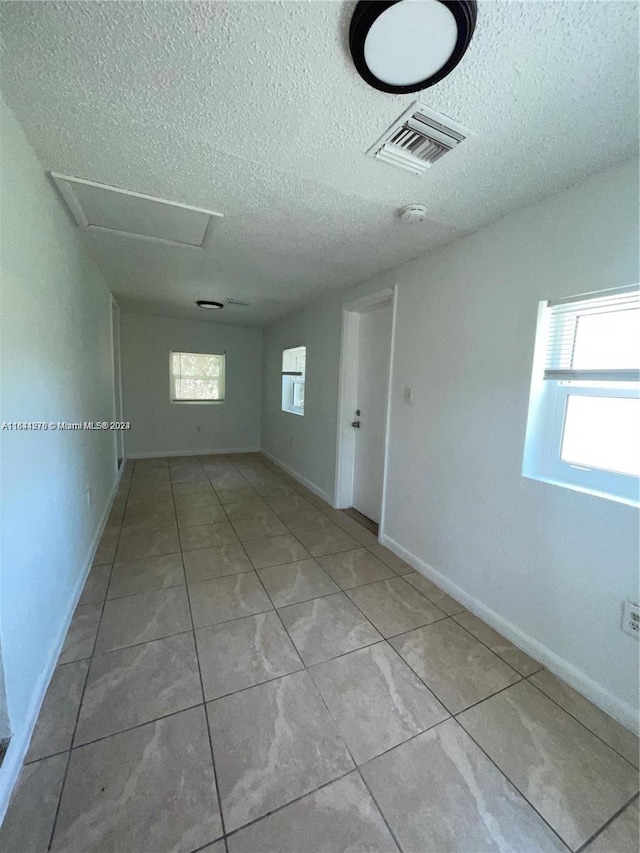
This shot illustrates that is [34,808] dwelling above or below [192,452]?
below

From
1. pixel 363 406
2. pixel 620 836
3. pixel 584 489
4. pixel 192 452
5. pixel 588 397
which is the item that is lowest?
pixel 620 836

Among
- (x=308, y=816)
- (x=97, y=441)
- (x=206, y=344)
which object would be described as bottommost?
(x=308, y=816)

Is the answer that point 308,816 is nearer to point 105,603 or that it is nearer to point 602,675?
point 602,675

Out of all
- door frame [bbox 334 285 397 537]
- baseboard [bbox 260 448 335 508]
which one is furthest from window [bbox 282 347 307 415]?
door frame [bbox 334 285 397 537]

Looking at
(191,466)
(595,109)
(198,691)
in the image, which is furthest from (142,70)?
(191,466)

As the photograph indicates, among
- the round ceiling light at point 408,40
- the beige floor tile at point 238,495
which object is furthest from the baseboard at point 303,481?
the round ceiling light at point 408,40

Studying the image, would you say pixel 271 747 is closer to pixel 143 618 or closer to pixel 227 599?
pixel 227 599

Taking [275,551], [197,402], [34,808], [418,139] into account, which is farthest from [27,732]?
[197,402]

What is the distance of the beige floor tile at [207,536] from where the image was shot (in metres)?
2.68

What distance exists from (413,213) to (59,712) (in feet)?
9.11

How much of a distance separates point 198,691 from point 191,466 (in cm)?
388

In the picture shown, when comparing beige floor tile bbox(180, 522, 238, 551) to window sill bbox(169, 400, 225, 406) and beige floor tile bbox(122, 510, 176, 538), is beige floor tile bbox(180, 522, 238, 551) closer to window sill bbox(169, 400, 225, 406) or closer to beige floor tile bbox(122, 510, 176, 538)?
beige floor tile bbox(122, 510, 176, 538)

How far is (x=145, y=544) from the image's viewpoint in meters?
2.64

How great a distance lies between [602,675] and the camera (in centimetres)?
142
